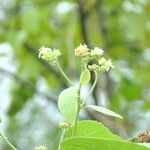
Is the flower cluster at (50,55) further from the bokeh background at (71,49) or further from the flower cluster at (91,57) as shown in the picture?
the bokeh background at (71,49)

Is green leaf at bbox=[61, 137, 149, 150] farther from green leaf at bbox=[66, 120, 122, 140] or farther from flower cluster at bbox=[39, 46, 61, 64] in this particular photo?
flower cluster at bbox=[39, 46, 61, 64]

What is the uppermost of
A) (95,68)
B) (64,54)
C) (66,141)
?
(64,54)

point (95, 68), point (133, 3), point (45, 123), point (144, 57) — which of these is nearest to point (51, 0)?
point (133, 3)

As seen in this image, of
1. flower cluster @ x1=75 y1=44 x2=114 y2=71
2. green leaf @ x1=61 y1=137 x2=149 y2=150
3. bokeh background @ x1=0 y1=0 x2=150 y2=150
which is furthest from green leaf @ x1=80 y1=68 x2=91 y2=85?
bokeh background @ x1=0 y1=0 x2=150 y2=150

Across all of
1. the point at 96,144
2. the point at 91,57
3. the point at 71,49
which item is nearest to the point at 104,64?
the point at 91,57

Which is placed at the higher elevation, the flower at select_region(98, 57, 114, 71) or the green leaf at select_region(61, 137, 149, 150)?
the flower at select_region(98, 57, 114, 71)

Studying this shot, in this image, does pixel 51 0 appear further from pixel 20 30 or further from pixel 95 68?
pixel 95 68
